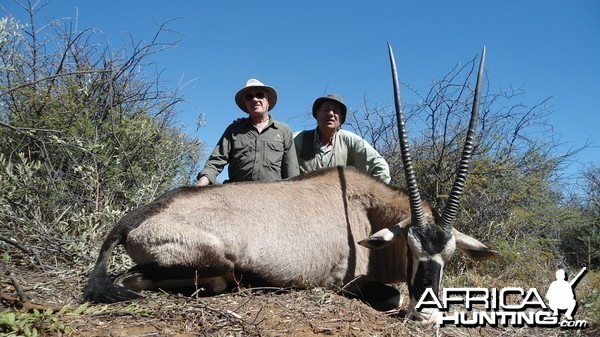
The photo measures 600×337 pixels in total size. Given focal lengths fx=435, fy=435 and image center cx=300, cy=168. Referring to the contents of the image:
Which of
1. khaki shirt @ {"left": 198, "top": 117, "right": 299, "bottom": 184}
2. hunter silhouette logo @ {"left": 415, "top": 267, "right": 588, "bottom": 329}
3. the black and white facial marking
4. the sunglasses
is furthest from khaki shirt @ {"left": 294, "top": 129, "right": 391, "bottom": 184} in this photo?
the black and white facial marking

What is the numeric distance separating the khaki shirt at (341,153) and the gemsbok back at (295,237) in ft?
4.88

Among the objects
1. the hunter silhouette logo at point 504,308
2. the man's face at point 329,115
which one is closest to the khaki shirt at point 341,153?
the man's face at point 329,115

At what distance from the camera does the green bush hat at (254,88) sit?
6.14m

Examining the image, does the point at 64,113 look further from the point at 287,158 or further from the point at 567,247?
the point at 567,247

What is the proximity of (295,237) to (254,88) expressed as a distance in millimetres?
2821

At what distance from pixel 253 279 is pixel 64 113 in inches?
152

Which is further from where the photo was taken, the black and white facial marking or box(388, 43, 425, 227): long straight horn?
box(388, 43, 425, 227): long straight horn

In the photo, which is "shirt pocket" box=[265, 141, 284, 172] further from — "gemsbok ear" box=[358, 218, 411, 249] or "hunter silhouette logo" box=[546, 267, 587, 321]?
"hunter silhouette logo" box=[546, 267, 587, 321]

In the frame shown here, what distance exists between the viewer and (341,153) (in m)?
6.27

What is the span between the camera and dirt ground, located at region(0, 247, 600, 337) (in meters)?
2.64

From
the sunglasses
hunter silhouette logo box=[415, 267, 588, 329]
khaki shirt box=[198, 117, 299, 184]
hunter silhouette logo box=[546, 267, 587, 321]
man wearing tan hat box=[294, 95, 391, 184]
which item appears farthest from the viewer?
the sunglasses

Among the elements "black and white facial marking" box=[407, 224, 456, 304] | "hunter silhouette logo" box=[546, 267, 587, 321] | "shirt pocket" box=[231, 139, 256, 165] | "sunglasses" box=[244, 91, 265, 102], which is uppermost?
"sunglasses" box=[244, 91, 265, 102]

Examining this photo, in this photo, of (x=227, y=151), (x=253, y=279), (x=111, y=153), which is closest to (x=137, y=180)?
(x=111, y=153)

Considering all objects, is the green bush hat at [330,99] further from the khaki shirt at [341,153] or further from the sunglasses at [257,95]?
the sunglasses at [257,95]
